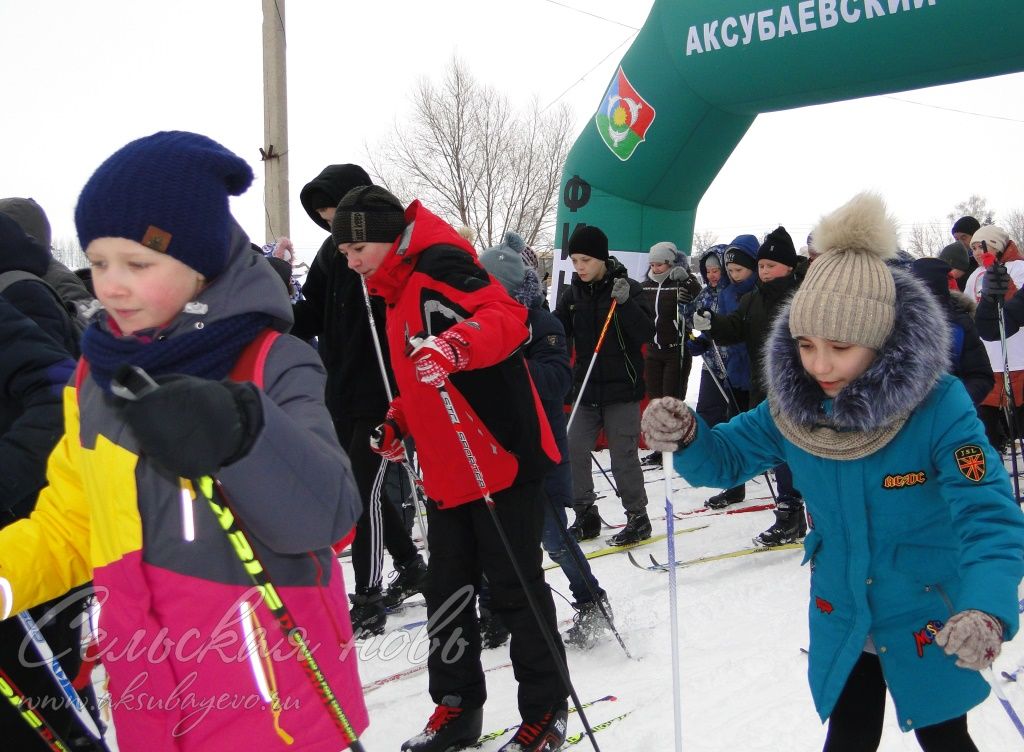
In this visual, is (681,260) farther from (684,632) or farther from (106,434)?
(106,434)

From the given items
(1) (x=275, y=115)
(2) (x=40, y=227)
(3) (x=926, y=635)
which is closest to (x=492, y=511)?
(3) (x=926, y=635)

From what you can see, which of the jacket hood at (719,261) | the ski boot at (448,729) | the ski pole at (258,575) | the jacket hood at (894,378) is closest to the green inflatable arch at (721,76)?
the jacket hood at (719,261)

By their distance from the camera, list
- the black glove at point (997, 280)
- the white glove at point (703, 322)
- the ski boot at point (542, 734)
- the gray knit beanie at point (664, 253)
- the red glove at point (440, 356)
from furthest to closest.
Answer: the gray knit beanie at point (664, 253), the white glove at point (703, 322), the black glove at point (997, 280), the ski boot at point (542, 734), the red glove at point (440, 356)

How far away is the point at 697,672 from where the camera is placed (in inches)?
148

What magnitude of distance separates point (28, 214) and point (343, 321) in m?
1.47

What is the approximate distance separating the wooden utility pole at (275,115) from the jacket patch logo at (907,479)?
25.1 feet

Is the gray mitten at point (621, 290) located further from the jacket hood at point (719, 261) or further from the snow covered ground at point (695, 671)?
the snow covered ground at point (695, 671)

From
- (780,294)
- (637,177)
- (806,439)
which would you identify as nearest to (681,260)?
(637,177)

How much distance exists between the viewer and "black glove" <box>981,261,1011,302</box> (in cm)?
583

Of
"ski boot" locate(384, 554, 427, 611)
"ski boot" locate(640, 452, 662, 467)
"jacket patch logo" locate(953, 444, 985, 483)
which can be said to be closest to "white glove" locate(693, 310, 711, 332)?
"ski boot" locate(640, 452, 662, 467)

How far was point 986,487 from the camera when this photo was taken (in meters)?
1.99

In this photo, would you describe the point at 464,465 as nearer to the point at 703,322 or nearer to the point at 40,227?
the point at 40,227

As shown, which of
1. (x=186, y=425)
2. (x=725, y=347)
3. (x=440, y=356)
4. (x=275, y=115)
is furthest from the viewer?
(x=275, y=115)

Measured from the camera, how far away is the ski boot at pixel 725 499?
667 cm
